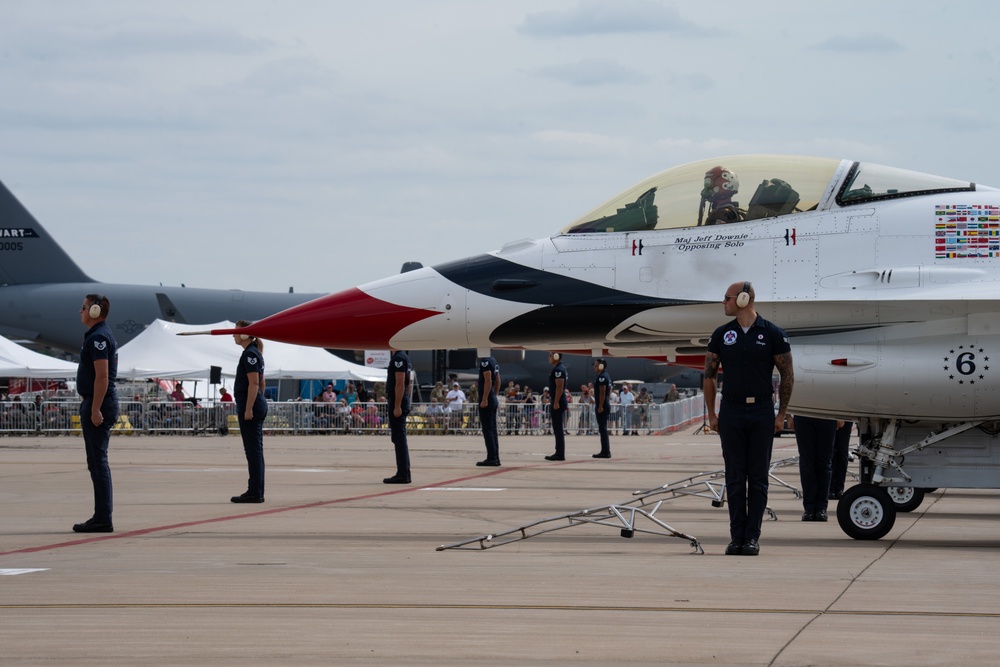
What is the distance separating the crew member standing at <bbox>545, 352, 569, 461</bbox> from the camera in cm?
1986

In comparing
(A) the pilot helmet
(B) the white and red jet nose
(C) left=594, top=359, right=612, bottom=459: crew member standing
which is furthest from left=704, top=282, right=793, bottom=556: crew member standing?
(C) left=594, top=359, right=612, bottom=459: crew member standing

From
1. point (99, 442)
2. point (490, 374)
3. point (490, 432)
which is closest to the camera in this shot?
point (99, 442)

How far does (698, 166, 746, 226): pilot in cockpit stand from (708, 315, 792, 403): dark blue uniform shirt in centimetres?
225

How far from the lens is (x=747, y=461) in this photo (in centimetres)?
796

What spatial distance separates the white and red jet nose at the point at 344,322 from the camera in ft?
36.3

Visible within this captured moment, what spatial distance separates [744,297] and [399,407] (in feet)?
22.4

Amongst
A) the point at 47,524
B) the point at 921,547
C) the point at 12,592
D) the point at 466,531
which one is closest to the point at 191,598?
the point at 12,592

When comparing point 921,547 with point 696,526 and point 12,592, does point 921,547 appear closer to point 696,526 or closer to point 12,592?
point 696,526

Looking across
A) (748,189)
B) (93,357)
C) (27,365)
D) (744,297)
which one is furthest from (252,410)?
(27,365)

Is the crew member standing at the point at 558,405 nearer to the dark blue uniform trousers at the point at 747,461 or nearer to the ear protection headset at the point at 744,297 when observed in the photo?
the dark blue uniform trousers at the point at 747,461

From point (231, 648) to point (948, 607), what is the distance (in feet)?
10.8

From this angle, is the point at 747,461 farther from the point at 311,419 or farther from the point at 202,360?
the point at 202,360

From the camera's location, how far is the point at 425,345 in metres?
11.3

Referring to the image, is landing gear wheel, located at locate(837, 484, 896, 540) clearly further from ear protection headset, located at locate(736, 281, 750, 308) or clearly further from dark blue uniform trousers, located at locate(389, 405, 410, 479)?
dark blue uniform trousers, located at locate(389, 405, 410, 479)
